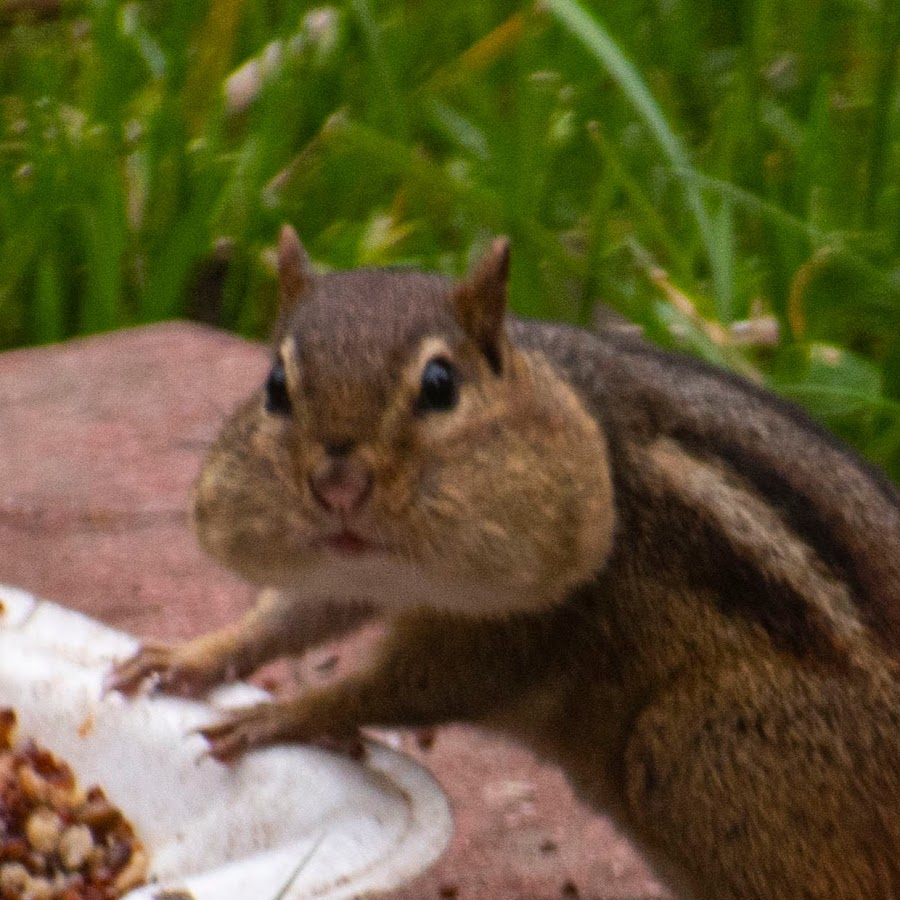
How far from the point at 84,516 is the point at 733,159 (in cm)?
184

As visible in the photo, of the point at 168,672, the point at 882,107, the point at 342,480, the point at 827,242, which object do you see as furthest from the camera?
the point at 882,107

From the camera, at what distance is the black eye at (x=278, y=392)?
265 cm

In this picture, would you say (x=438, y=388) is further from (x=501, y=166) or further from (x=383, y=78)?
(x=383, y=78)

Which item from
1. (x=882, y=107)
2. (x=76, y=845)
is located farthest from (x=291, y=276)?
(x=882, y=107)

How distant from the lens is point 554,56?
5742 mm

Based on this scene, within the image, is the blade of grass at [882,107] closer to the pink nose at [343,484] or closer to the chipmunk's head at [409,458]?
the chipmunk's head at [409,458]

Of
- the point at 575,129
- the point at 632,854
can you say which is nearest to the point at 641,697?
the point at 632,854

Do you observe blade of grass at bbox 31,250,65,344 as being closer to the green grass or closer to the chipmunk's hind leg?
the green grass

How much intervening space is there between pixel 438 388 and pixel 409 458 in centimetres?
11

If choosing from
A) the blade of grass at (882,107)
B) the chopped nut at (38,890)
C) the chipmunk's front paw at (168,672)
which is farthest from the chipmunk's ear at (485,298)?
the blade of grass at (882,107)

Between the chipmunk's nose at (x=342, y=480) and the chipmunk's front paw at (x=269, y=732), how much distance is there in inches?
18.5

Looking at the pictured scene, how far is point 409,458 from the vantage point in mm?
2574

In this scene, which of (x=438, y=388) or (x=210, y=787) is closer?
(x=438, y=388)

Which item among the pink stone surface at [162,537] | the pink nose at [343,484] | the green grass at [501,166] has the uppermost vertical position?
the pink nose at [343,484]
